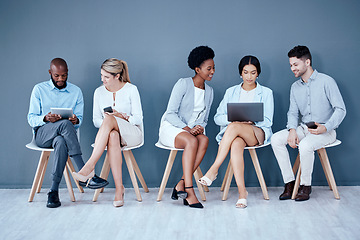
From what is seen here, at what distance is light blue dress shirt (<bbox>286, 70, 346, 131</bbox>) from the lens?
11.3 ft

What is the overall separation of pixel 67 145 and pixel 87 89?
2.59 ft

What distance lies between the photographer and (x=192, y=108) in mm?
3609

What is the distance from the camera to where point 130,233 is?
2680mm

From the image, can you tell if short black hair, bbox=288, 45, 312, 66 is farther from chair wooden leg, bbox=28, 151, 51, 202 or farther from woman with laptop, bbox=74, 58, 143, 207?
chair wooden leg, bbox=28, 151, 51, 202

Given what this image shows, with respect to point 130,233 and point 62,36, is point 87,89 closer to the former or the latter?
point 62,36

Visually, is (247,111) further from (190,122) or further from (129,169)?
(129,169)

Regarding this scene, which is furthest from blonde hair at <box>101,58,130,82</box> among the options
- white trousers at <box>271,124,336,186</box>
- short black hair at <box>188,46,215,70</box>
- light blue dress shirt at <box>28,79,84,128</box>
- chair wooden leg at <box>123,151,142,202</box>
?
white trousers at <box>271,124,336,186</box>

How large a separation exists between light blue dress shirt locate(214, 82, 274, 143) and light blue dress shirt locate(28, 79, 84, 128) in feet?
4.10

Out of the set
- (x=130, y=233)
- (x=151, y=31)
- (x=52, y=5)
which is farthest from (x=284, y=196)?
(x=52, y=5)

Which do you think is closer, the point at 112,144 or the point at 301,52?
the point at 112,144

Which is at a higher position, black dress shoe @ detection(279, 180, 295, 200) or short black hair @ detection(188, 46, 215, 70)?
short black hair @ detection(188, 46, 215, 70)

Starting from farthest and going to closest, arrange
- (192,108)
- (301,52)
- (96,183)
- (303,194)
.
Result: (192,108) < (301,52) < (303,194) < (96,183)

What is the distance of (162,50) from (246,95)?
93cm

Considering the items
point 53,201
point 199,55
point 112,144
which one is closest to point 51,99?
point 112,144
